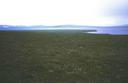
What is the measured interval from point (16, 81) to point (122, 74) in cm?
620

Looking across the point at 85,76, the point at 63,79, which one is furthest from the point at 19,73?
the point at 85,76

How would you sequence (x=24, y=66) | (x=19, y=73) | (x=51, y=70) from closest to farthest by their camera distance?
(x=19, y=73) → (x=51, y=70) → (x=24, y=66)

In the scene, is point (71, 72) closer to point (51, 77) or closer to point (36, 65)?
point (51, 77)

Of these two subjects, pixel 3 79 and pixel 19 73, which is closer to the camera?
pixel 3 79

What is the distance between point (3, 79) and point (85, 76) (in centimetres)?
458

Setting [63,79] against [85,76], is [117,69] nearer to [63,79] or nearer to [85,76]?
[85,76]

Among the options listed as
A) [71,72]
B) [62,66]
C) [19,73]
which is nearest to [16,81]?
[19,73]

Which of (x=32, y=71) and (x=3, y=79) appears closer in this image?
(x=3, y=79)

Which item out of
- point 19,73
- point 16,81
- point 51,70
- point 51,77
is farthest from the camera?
point 51,70

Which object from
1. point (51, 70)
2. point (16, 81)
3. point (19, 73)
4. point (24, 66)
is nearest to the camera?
point (16, 81)

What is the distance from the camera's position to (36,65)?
13.1 m

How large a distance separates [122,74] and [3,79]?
690 centimetres

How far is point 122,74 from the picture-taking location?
416 inches

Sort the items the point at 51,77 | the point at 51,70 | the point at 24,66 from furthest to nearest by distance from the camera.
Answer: the point at 24,66 < the point at 51,70 < the point at 51,77
